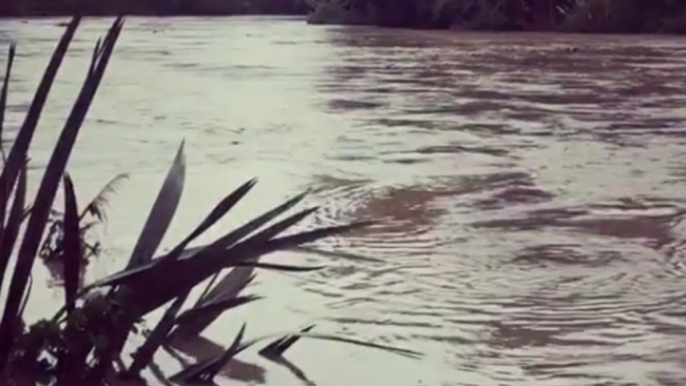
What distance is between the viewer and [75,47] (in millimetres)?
28359

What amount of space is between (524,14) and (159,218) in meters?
35.6

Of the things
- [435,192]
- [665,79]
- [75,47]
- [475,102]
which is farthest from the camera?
[75,47]

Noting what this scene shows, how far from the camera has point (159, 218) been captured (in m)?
4.43

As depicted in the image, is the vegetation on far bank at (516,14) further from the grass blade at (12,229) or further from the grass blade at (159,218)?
the grass blade at (12,229)

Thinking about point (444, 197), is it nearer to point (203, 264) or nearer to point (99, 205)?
point (99, 205)

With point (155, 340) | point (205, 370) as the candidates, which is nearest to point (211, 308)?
point (155, 340)

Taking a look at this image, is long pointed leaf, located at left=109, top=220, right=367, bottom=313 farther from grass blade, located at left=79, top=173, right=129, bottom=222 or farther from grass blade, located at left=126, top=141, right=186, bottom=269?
grass blade, located at left=79, top=173, right=129, bottom=222

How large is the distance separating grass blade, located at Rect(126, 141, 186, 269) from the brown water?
1.52 feet

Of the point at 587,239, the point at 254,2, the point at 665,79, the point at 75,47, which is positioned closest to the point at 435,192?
the point at 587,239

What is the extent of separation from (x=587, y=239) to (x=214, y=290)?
284cm

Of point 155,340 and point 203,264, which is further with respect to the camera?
point 155,340

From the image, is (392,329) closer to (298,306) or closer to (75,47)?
(298,306)

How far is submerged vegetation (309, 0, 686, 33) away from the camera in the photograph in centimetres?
3653

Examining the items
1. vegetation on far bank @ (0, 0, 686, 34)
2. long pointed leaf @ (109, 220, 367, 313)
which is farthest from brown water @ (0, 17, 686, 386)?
vegetation on far bank @ (0, 0, 686, 34)
